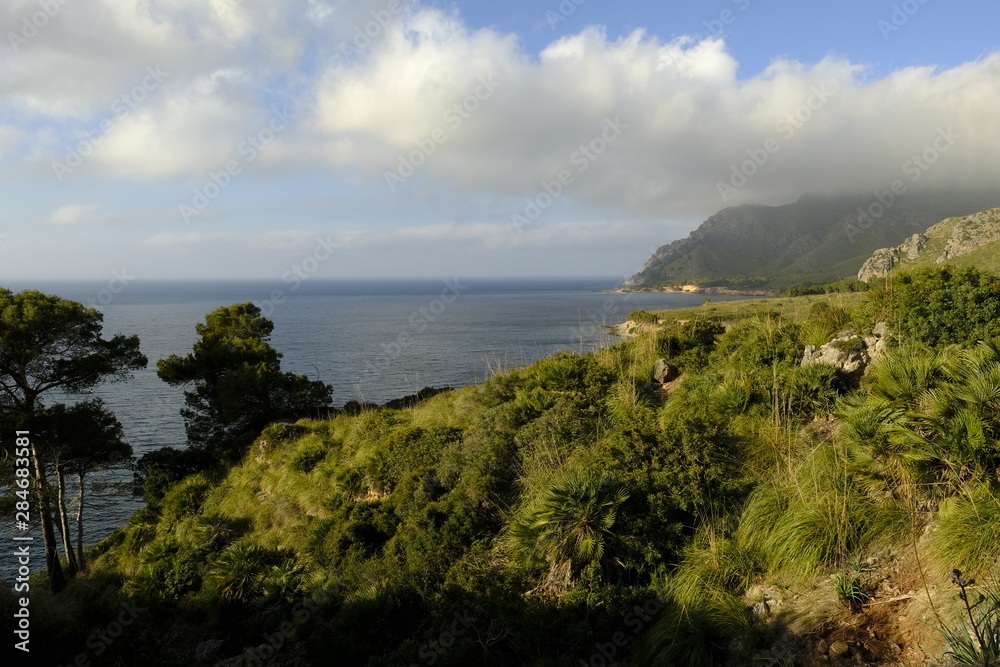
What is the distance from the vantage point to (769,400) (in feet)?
27.7

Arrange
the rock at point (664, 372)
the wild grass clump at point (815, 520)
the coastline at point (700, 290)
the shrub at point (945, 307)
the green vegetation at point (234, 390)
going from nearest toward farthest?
the wild grass clump at point (815, 520) → the shrub at point (945, 307) → the rock at point (664, 372) → the green vegetation at point (234, 390) → the coastline at point (700, 290)

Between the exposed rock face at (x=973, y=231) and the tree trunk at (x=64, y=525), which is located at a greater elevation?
the exposed rock face at (x=973, y=231)

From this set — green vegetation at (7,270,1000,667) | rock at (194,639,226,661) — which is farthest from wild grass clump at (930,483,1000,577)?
rock at (194,639,226,661)

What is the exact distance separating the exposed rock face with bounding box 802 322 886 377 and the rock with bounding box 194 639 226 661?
11458 mm

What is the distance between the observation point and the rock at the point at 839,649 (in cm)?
404

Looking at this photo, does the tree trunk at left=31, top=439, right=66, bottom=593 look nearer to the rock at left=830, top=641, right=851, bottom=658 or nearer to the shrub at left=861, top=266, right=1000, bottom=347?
the rock at left=830, top=641, right=851, bottom=658

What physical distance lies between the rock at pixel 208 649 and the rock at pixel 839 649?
9005 mm

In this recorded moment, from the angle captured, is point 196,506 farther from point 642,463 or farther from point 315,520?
point 642,463

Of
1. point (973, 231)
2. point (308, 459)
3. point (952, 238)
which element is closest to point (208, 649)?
point (308, 459)

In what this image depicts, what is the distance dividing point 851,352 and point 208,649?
12.4m

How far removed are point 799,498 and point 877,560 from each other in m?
1.00

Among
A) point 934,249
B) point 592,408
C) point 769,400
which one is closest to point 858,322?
point 769,400

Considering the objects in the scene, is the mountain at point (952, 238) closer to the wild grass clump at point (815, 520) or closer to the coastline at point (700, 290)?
the coastline at point (700, 290)
